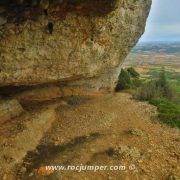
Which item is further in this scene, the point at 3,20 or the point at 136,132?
the point at 136,132

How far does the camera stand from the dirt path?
1498cm

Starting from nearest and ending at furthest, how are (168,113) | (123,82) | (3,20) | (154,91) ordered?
(3,20), (168,113), (154,91), (123,82)

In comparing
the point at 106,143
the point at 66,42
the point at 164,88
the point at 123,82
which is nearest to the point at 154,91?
the point at 123,82

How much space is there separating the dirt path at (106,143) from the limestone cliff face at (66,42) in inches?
77.4

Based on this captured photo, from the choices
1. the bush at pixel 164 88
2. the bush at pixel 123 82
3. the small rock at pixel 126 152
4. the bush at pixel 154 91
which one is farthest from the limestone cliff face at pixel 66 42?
the bush at pixel 164 88

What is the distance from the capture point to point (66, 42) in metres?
17.4

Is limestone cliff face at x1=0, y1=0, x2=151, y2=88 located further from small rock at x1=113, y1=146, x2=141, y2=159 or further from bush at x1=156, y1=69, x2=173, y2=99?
bush at x1=156, y1=69, x2=173, y2=99

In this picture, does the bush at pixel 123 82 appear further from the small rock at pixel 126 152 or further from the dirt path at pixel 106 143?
the small rock at pixel 126 152

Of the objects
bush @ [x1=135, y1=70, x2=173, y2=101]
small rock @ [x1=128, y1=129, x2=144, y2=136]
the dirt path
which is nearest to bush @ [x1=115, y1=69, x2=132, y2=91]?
bush @ [x1=135, y1=70, x2=173, y2=101]

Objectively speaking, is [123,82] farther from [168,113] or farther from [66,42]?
[66,42]

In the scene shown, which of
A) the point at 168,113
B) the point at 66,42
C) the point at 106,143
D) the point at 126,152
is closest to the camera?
the point at 126,152

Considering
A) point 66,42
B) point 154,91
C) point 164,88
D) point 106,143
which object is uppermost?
point 66,42

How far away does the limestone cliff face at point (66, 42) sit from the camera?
16094mm

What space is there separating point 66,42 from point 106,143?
4.57 meters
